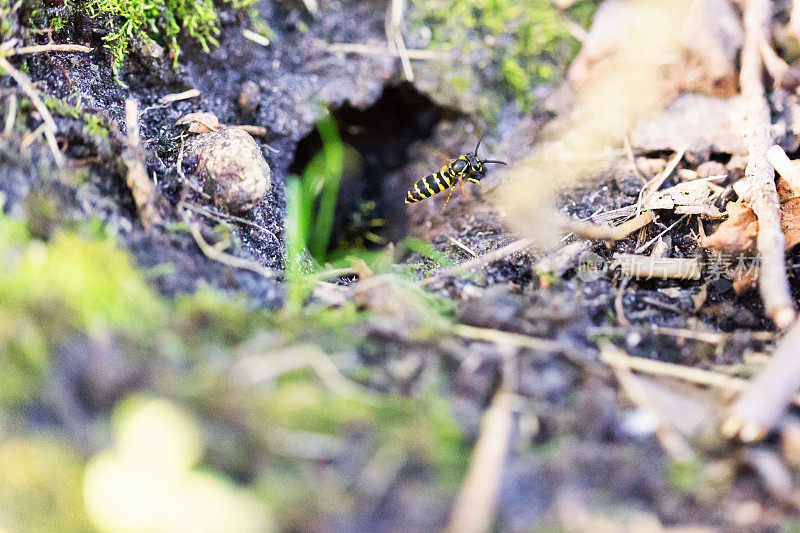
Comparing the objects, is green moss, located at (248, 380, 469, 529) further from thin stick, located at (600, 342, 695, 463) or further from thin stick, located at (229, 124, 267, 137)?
thin stick, located at (229, 124, 267, 137)

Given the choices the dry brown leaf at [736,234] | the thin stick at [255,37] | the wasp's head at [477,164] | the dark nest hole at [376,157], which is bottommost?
the dark nest hole at [376,157]

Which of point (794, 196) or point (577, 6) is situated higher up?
point (577, 6)

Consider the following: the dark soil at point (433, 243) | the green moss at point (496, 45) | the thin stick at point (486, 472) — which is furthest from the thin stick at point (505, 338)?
the green moss at point (496, 45)

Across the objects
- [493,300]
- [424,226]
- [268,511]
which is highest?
[493,300]

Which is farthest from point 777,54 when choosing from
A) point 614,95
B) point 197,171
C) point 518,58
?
point 197,171

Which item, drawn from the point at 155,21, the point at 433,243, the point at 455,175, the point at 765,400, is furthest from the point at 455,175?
the point at 765,400

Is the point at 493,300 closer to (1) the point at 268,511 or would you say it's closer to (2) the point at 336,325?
(2) the point at 336,325

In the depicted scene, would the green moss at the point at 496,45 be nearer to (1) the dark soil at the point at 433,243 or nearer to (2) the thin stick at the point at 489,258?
(1) the dark soil at the point at 433,243
